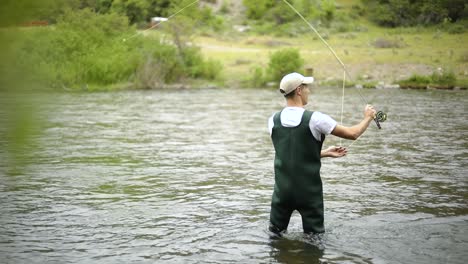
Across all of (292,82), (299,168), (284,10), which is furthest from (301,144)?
(284,10)

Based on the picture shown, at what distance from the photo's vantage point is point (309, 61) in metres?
40.5

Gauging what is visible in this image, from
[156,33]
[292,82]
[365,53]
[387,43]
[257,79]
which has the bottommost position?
[257,79]

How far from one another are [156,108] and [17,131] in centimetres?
2361

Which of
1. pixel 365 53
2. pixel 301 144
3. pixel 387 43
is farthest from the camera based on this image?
pixel 387 43

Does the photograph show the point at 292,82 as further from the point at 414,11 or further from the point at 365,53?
the point at 414,11

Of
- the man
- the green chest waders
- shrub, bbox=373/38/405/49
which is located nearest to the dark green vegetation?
shrub, bbox=373/38/405/49

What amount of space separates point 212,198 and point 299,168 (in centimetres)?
346

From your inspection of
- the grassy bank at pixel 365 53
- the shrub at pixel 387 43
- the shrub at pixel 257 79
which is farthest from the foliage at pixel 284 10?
the shrub at pixel 257 79

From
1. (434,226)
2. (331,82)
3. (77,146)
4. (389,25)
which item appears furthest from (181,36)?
(434,226)

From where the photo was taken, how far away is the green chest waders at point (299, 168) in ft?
18.5

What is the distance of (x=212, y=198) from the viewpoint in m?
8.97

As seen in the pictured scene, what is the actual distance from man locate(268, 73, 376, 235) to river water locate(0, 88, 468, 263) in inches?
24.3

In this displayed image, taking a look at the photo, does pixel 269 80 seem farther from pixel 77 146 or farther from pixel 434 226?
pixel 434 226

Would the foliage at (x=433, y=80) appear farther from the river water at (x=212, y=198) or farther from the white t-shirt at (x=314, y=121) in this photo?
the white t-shirt at (x=314, y=121)
